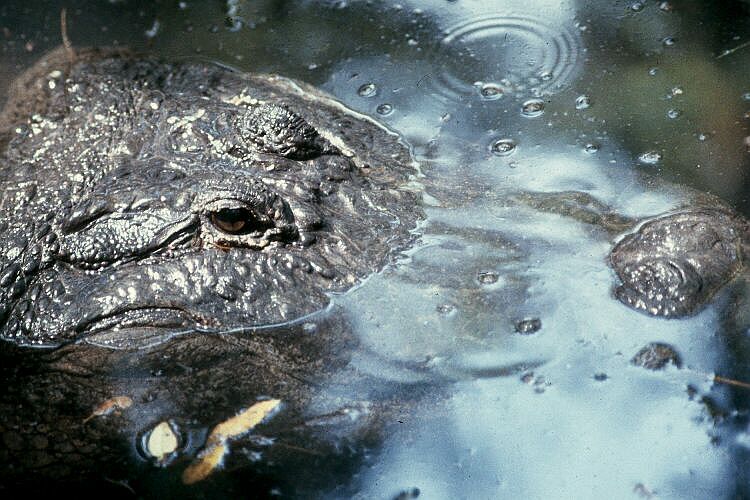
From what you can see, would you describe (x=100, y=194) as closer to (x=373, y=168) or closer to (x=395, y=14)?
(x=373, y=168)

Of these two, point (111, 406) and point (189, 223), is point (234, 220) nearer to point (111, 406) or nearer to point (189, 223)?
point (189, 223)

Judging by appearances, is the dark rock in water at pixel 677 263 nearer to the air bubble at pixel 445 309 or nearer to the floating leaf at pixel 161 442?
the air bubble at pixel 445 309

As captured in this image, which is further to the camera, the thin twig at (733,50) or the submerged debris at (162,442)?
the thin twig at (733,50)

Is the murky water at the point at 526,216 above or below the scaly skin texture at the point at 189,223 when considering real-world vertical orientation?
below

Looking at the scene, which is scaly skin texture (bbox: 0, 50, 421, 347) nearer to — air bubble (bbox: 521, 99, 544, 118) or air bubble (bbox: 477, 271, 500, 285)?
air bubble (bbox: 477, 271, 500, 285)

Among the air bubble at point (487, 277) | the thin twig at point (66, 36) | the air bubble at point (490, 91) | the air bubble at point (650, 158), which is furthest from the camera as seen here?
the thin twig at point (66, 36)

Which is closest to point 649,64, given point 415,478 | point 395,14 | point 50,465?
point 395,14

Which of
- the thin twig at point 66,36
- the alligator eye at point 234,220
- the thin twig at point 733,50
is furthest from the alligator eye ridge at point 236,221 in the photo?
the thin twig at point 733,50
